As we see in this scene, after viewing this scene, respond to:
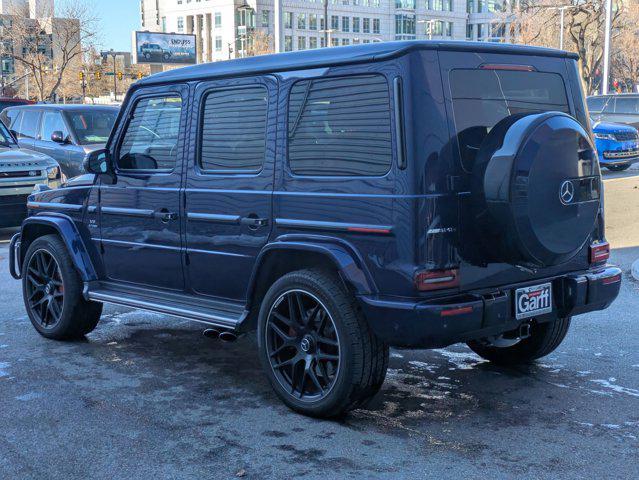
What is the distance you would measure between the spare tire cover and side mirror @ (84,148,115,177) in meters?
2.84

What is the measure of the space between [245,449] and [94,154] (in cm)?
268

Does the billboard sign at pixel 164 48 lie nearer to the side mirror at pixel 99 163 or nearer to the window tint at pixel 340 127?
the side mirror at pixel 99 163

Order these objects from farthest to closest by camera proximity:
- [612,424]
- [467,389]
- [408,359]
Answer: [408,359] < [467,389] < [612,424]

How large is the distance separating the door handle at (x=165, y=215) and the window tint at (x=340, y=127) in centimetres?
106

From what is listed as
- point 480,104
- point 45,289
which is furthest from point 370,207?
point 45,289

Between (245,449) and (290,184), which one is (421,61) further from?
(245,449)

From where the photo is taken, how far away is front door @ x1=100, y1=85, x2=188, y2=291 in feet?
18.7

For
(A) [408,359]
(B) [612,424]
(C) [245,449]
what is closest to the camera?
(C) [245,449]

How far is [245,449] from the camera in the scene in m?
4.38

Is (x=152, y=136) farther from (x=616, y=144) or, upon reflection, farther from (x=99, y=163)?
(x=616, y=144)

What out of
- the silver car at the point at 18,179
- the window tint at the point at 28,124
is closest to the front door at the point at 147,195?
the silver car at the point at 18,179

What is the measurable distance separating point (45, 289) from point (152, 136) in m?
1.62

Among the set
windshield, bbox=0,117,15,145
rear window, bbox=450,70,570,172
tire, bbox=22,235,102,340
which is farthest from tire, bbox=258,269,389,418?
windshield, bbox=0,117,15,145

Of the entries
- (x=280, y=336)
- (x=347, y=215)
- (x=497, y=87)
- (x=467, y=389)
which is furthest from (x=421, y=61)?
(x=467, y=389)
